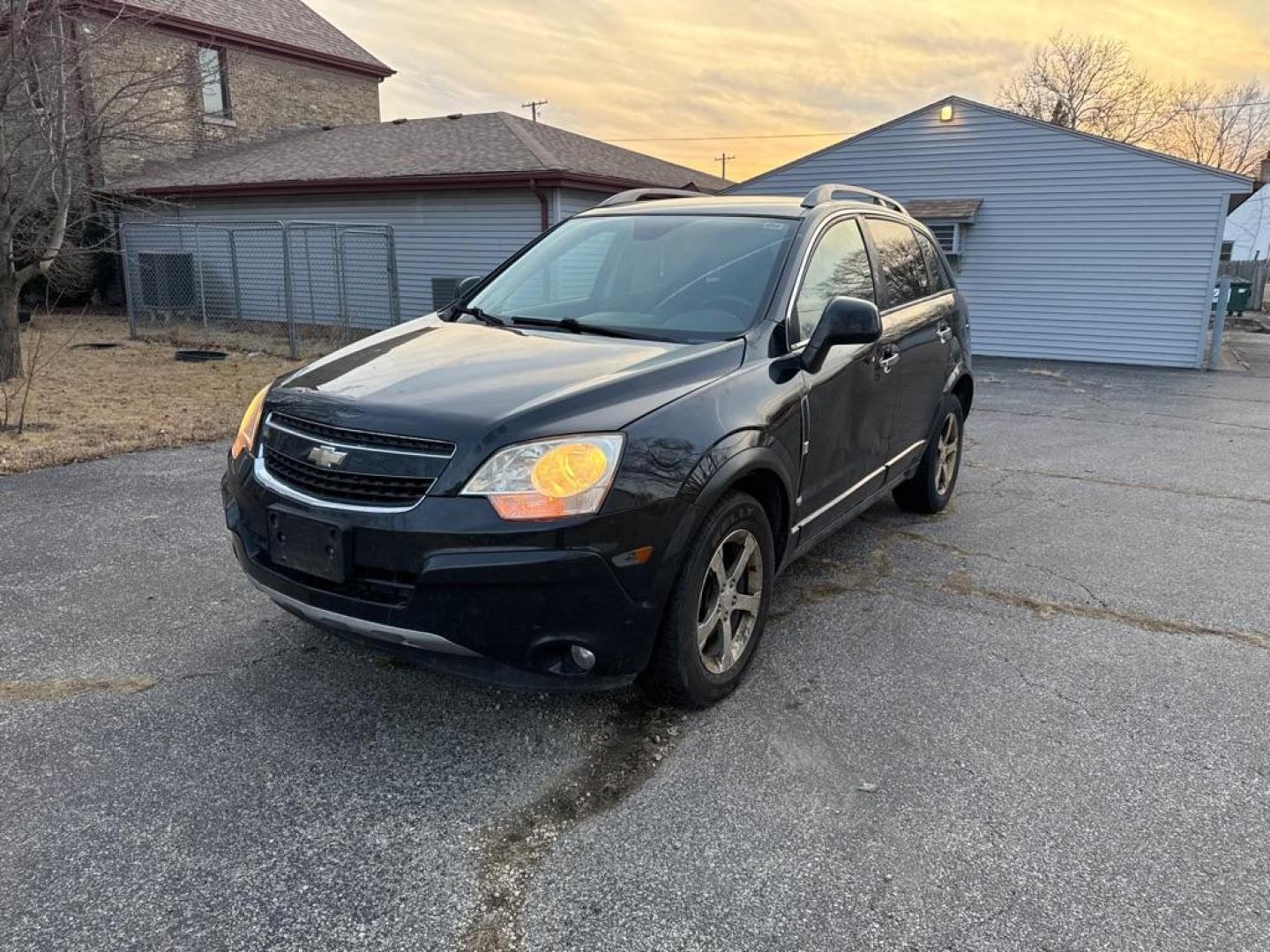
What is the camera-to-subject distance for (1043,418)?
31.9 ft

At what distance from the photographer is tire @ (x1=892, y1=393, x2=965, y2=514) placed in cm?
535

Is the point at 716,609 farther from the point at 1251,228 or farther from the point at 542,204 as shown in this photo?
the point at 1251,228

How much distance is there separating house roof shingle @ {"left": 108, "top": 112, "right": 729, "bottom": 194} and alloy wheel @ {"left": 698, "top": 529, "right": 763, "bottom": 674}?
12.9 meters

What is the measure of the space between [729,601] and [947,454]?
304cm

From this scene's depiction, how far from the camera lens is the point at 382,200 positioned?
56.5 ft

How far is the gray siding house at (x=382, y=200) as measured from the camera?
15.9 metres

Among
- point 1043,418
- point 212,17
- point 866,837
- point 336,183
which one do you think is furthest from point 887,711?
point 212,17

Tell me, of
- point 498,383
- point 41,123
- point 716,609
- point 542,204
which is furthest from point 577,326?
point 542,204

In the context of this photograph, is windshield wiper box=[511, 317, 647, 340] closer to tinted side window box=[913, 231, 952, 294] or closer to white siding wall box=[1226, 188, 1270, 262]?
tinted side window box=[913, 231, 952, 294]

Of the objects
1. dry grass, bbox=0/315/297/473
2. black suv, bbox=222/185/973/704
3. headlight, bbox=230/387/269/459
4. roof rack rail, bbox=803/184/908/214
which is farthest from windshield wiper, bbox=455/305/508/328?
dry grass, bbox=0/315/297/473

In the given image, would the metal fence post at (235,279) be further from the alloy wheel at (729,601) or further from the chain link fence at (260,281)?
the alloy wheel at (729,601)

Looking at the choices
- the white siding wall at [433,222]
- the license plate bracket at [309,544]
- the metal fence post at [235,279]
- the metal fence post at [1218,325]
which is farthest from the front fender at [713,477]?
the metal fence post at [235,279]

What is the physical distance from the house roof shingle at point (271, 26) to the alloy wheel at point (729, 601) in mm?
19283

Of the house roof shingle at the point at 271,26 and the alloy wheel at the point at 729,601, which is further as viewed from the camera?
the house roof shingle at the point at 271,26
